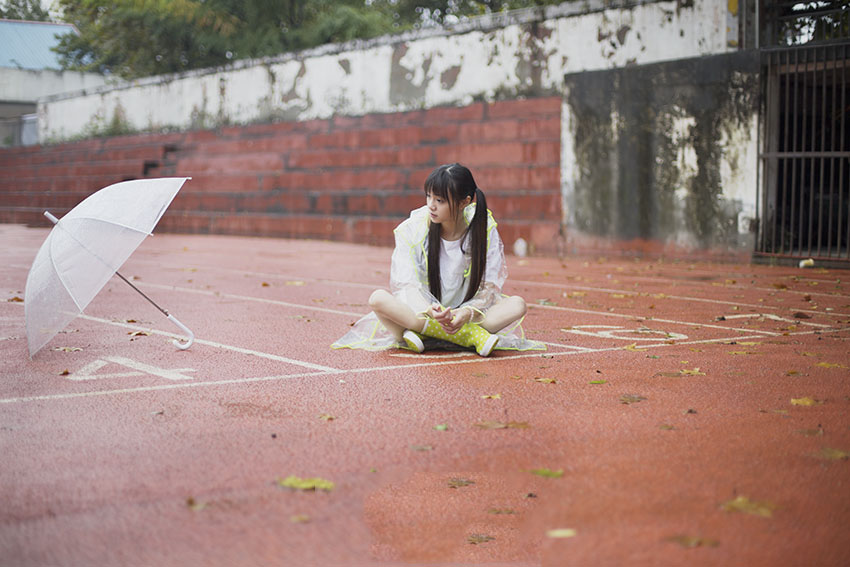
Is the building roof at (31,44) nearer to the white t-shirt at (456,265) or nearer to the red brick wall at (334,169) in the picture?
the red brick wall at (334,169)

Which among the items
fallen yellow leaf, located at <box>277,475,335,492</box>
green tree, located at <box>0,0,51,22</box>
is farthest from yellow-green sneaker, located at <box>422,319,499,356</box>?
green tree, located at <box>0,0,51,22</box>

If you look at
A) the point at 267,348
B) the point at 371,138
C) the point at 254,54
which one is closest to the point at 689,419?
the point at 267,348

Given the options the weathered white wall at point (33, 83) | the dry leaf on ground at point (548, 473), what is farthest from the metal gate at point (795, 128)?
the weathered white wall at point (33, 83)

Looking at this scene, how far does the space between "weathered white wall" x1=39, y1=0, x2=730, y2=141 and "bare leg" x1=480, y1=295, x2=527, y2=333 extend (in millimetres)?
9398

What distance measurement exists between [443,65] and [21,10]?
32.3ft

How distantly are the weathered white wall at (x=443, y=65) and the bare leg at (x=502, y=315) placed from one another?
9398mm

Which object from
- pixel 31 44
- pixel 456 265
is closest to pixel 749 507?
pixel 456 265

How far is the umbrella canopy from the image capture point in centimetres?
505

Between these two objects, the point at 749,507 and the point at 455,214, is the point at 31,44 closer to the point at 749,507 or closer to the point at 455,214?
the point at 455,214

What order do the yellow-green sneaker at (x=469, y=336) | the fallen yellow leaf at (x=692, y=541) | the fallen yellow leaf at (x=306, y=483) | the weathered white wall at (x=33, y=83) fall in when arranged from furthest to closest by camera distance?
1. the weathered white wall at (x=33, y=83)
2. the yellow-green sneaker at (x=469, y=336)
3. the fallen yellow leaf at (x=306, y=483)
4. the fallen yellow leaf at (x=692, y=541)

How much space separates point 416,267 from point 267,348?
1146mm

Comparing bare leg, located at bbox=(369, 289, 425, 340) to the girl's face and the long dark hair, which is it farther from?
the girl's face

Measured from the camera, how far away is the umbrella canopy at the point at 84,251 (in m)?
5.05

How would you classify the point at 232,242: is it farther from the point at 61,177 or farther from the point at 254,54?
the point at 254,54
